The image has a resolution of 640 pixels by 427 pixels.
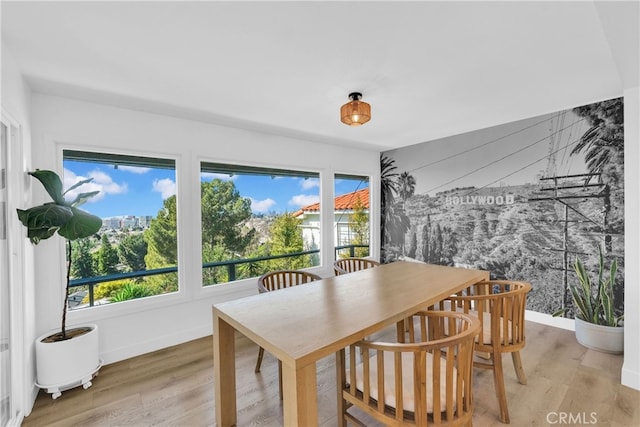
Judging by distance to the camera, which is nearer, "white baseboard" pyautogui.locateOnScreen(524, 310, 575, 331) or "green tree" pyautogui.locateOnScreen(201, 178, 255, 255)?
"white baseboard" pyautogui.locateOnScreen(524, 310, 575, 331)

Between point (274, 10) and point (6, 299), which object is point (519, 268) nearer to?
point (274, 10)

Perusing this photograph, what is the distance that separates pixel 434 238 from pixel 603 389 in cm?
233

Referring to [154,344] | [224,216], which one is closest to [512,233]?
[224,216]

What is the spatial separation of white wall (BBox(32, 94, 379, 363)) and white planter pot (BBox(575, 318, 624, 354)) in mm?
3438

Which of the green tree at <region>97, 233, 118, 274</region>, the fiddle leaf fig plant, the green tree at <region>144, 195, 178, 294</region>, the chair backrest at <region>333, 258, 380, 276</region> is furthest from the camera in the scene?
the chair backrest at <region>333, 258, 380, 276</region>

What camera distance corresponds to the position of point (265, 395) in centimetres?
209

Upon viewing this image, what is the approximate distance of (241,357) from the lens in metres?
2.65

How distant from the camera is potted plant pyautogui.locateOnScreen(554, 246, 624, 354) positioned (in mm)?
2570

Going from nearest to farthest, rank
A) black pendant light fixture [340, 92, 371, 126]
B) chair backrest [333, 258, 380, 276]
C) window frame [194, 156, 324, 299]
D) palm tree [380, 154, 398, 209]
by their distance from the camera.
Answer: black pendant light fixture [340, 92, 371, 126] → window frame [194, 156, 324, 299] → chair backrest [333, 258, 380, 276] → palm tree [380, 154, 398, 209]

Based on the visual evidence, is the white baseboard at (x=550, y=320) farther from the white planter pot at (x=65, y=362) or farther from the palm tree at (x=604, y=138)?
the white planter pot at (x=65, y=362)

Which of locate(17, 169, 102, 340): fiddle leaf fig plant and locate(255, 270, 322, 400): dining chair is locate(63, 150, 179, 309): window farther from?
locate(255, 270, 322, 400): dining chair

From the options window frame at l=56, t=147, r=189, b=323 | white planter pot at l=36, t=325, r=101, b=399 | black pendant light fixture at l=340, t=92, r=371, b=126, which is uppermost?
black pendant light fixture at l=340, t=92, r=371, b=126

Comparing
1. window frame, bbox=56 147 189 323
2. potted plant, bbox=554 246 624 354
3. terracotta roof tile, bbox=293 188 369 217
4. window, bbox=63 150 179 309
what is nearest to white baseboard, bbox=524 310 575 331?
potted plant, bbox=554 246 624 354
